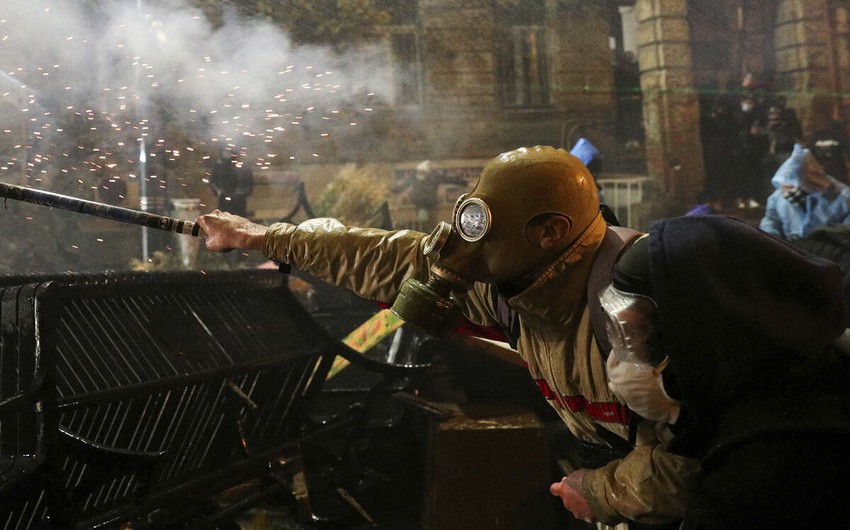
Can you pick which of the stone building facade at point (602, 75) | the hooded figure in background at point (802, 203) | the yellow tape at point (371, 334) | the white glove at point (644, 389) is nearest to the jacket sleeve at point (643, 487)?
the white glove at point (644, 389)

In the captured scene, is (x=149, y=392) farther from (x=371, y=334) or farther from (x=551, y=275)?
(x=371, y=334)

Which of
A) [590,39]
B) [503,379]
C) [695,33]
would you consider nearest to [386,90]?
[590,39]

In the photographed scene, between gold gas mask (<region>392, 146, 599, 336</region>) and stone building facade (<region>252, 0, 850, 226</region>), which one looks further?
stone building facade (<region>252, 0, 850, 226</region>)

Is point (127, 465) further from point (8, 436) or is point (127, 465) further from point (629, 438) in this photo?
point (629, 438)

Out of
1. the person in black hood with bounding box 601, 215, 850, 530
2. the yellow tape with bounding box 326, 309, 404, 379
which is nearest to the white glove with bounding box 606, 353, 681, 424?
the person in black hood with bounding box 601, 215, 850, 530

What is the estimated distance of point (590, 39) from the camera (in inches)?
356

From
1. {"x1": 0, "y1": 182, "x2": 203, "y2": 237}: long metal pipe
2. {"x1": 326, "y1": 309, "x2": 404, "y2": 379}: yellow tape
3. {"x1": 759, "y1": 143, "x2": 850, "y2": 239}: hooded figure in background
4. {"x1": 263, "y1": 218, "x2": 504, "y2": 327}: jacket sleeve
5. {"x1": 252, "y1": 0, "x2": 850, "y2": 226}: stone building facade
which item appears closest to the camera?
{"x1": 263, "y1": 218, "x2": 504, "y2": 327}: jacket sleeve

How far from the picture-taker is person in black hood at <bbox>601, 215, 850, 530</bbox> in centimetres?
125

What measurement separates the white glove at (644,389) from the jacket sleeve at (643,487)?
0.41ft

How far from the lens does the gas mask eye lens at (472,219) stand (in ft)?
5.44

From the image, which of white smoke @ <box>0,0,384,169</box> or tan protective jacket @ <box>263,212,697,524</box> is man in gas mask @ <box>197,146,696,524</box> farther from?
white smoke @ <box>0,0,384,169</box>

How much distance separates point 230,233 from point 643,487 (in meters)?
1.28

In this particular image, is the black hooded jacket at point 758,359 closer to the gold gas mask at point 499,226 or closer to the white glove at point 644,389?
the white glove at point 644,389

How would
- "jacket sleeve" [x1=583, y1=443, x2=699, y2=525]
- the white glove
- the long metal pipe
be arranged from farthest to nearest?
1. the long metal pipe
2. "jacket sleeve" [x1=583, y1=443, x2=699, y2=525]
3. the white glove
